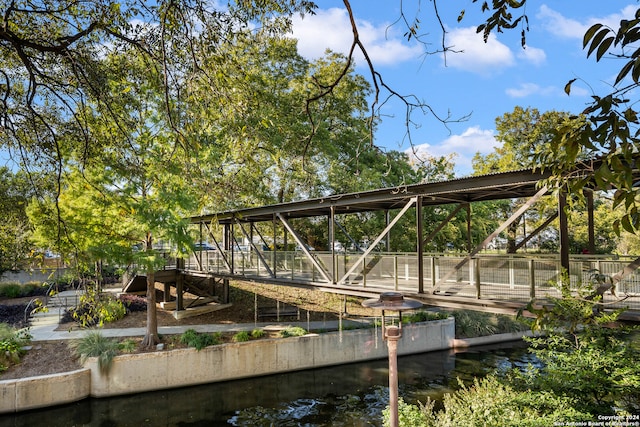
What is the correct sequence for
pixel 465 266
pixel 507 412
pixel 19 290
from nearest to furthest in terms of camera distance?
pixel 507 412
pixel 465 266
pixel 19 290

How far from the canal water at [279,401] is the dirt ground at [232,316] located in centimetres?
150

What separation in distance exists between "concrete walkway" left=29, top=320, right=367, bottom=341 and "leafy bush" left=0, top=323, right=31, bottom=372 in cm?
82

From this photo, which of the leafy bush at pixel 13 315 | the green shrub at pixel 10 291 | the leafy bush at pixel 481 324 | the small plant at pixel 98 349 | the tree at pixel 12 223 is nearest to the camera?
the small plant at pixel 98 349

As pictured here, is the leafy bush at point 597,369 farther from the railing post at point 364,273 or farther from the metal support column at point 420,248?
the railing post at point 364,273

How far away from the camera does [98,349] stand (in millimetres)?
13680

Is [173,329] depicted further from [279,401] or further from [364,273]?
[364,273]

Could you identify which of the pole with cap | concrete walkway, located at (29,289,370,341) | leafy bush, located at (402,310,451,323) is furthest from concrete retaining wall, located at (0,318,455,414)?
the pole with cap

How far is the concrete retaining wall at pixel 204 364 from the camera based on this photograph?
41.0ft

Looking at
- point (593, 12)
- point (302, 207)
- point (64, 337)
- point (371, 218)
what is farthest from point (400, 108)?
point (371, 218)

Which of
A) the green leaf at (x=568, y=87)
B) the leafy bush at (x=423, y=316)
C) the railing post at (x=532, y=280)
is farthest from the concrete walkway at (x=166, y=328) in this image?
the green leaf at (x=568, y=87)

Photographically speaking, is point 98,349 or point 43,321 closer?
point 98,349

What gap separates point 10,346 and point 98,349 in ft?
9.98

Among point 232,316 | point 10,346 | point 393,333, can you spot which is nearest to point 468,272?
point 393,333

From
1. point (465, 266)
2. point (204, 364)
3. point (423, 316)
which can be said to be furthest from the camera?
point (423, 316)
